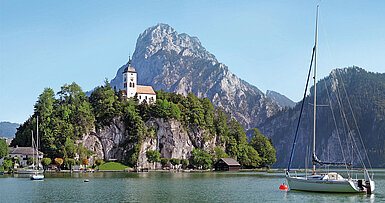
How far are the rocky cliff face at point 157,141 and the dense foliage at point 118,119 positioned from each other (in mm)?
1651

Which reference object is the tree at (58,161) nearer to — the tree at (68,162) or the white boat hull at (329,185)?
the tree at (68,162)

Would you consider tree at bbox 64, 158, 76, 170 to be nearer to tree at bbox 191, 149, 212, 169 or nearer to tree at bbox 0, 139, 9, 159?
tree at bbox 0, 139, 9, 159

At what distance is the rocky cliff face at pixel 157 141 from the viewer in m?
147

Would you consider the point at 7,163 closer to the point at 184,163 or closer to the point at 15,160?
the point at 15,160

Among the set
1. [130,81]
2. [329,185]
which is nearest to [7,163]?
[130,81]

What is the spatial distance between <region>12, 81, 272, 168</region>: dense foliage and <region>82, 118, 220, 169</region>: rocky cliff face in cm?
165

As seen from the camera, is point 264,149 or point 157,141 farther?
point 264,149

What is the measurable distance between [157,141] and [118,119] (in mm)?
17316

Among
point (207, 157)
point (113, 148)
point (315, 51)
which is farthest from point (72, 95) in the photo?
point (315, 51)

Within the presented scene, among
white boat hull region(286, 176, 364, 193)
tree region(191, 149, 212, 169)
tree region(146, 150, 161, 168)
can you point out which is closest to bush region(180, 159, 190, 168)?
tree region(191, 149, 212, 169)

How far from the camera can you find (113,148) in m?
150

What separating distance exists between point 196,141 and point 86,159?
49428 millimetres

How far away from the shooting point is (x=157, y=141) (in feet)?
513

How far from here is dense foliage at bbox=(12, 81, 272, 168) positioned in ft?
439
